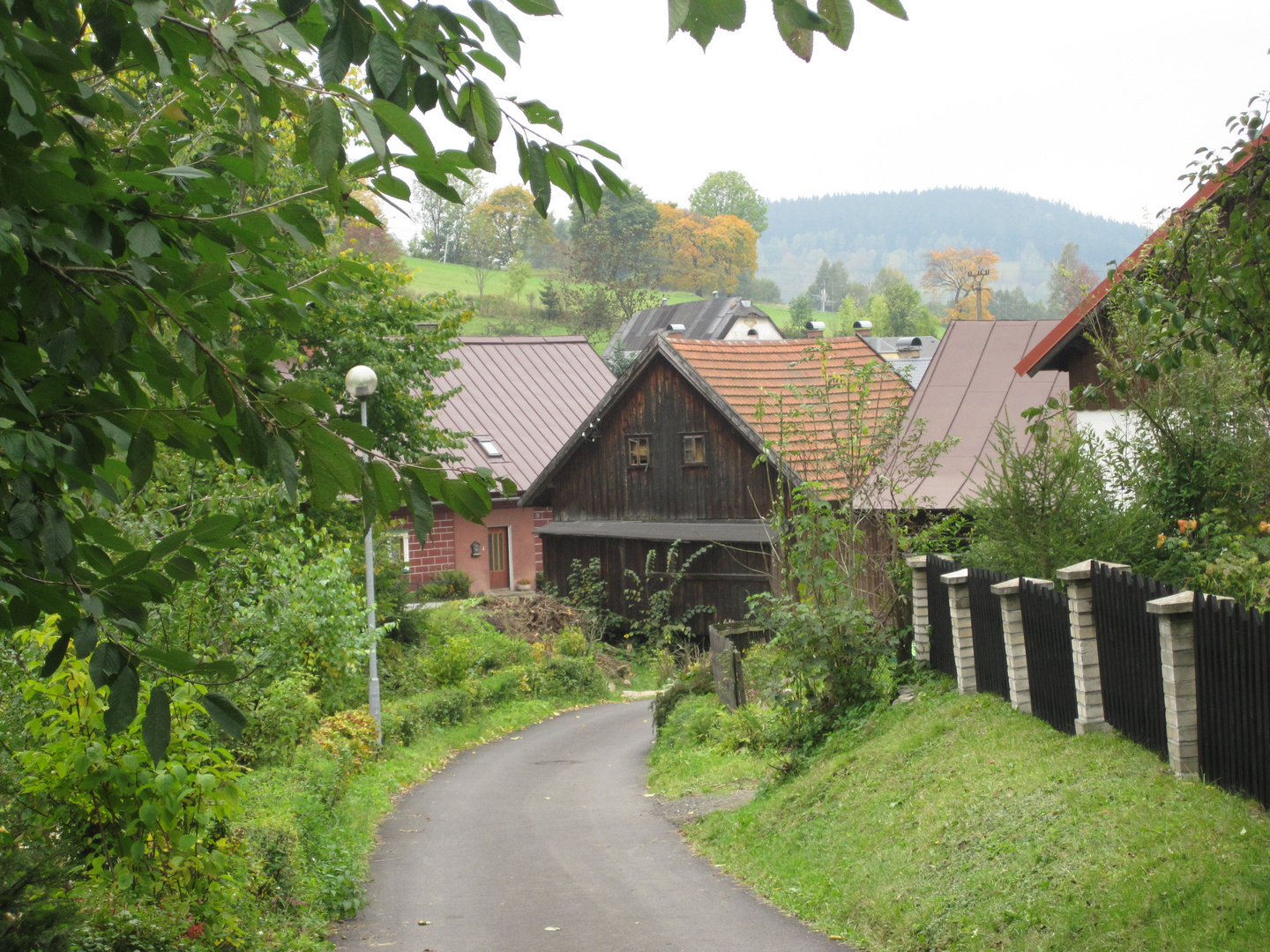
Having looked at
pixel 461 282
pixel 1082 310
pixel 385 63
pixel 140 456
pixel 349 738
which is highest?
pixel 461 282

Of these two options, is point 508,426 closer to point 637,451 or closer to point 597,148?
point 637,451

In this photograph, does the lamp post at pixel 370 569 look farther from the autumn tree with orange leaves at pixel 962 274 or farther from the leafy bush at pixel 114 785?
the autumn tree with orange leaves at pixel 962 274

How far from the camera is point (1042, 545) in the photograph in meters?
11.3

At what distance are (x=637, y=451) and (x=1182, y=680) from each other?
18902 millimetres

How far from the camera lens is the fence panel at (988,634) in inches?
420

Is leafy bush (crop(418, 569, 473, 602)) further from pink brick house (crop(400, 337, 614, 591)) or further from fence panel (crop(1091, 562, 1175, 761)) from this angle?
fence panel (crop(1091, 562, 1175, 761))

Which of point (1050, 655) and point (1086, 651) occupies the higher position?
point (1086, 651)

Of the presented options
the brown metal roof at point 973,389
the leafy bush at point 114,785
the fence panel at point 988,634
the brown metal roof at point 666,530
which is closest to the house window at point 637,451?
the brown metal roof at point 666,530

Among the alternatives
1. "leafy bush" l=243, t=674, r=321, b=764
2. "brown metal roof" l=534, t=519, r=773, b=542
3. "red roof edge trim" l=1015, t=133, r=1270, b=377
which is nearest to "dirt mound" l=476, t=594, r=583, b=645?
"brown metal roof" l=534, t=519, r=773, b=542

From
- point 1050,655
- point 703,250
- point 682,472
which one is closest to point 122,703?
point 1050,655

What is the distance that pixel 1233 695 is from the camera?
7.00 metres

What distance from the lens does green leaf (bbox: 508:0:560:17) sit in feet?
7.36

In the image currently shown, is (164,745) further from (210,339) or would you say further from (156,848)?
(156,848)

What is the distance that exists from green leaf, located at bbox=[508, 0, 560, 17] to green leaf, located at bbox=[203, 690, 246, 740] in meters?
1.59
